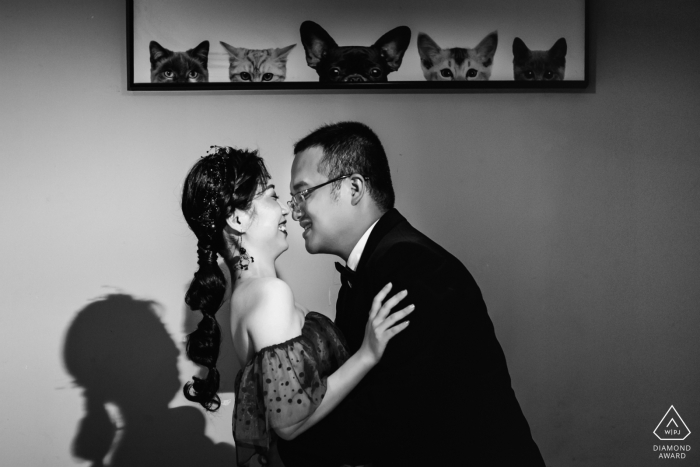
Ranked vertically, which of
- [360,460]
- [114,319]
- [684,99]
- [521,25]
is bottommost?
[360,460]

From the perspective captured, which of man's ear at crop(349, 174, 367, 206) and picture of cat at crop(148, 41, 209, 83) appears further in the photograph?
picture of cat at crop(148, 41, 209, 83)

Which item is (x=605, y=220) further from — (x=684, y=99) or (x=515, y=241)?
(x=684, y=99)

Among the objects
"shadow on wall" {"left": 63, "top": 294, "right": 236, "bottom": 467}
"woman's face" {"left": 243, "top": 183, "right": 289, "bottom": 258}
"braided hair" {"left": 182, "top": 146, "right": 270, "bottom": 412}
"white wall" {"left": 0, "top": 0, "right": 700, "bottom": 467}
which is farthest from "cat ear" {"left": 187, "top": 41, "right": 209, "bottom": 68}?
"shadow on wall" {"left": 63, "top": 294, "right": 236, "bottom": 467}

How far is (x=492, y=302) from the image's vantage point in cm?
272

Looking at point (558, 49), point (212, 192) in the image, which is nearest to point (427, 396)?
point (212, 192)

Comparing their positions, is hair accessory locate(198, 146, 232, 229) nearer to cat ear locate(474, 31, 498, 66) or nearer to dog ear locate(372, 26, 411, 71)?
dog ear locate(372, 26, 411, 71)

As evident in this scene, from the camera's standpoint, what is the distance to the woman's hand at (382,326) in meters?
1.62

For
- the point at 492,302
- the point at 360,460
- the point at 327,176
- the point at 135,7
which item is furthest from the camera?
the point at 492,302

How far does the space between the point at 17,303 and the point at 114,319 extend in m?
0.42

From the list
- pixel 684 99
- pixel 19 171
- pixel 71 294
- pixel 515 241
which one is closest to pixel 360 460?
pixel 515 241

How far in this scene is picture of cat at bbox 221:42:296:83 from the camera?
2.57 metres

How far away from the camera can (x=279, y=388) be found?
5.31 feet

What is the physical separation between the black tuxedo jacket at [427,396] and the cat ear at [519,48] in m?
1.33

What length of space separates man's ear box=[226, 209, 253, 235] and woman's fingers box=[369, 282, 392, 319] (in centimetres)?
48
